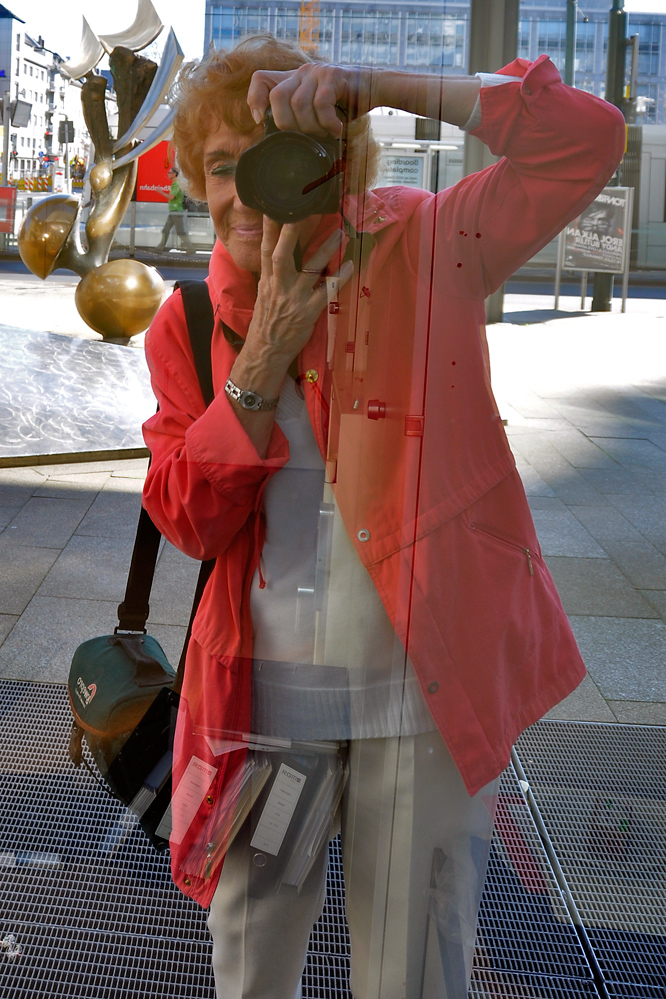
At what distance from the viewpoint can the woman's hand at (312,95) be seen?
32.3 inches

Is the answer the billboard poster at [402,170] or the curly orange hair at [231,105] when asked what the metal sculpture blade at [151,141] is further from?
the billboard poster at [402,170]

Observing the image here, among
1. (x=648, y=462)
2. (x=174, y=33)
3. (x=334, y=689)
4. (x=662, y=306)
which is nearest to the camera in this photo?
(x=334, y=689)

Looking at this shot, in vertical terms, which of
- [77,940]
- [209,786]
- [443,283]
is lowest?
[77,940]

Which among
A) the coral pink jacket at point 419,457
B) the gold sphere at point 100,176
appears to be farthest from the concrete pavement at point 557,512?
the gold sphere at point 100,176

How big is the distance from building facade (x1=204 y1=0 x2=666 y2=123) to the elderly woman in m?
0.04

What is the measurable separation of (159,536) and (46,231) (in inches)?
79.9

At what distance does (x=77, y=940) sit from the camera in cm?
162

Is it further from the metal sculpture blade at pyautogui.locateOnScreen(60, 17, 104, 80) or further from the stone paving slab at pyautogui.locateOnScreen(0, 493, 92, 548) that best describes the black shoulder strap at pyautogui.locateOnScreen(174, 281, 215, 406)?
the stone paving slab at pyautogui.locateOnScreen(0, 493, 92, 548)

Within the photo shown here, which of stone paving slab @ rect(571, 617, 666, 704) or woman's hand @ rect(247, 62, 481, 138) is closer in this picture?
woman's hand @ rect(247, 62, 481, 138)

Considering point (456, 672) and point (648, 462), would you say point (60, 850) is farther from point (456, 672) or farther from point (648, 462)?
point (648, 462)

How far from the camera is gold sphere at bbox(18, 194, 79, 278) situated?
8.67ft

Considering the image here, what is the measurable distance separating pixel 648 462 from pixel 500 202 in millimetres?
2749

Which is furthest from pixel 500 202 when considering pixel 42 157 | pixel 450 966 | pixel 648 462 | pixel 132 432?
pixel 132 432

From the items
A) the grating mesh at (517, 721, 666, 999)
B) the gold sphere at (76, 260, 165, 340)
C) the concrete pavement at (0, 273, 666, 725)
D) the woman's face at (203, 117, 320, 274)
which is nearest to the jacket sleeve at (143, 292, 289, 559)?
the woman's face at (203, 117, 320, 274)
